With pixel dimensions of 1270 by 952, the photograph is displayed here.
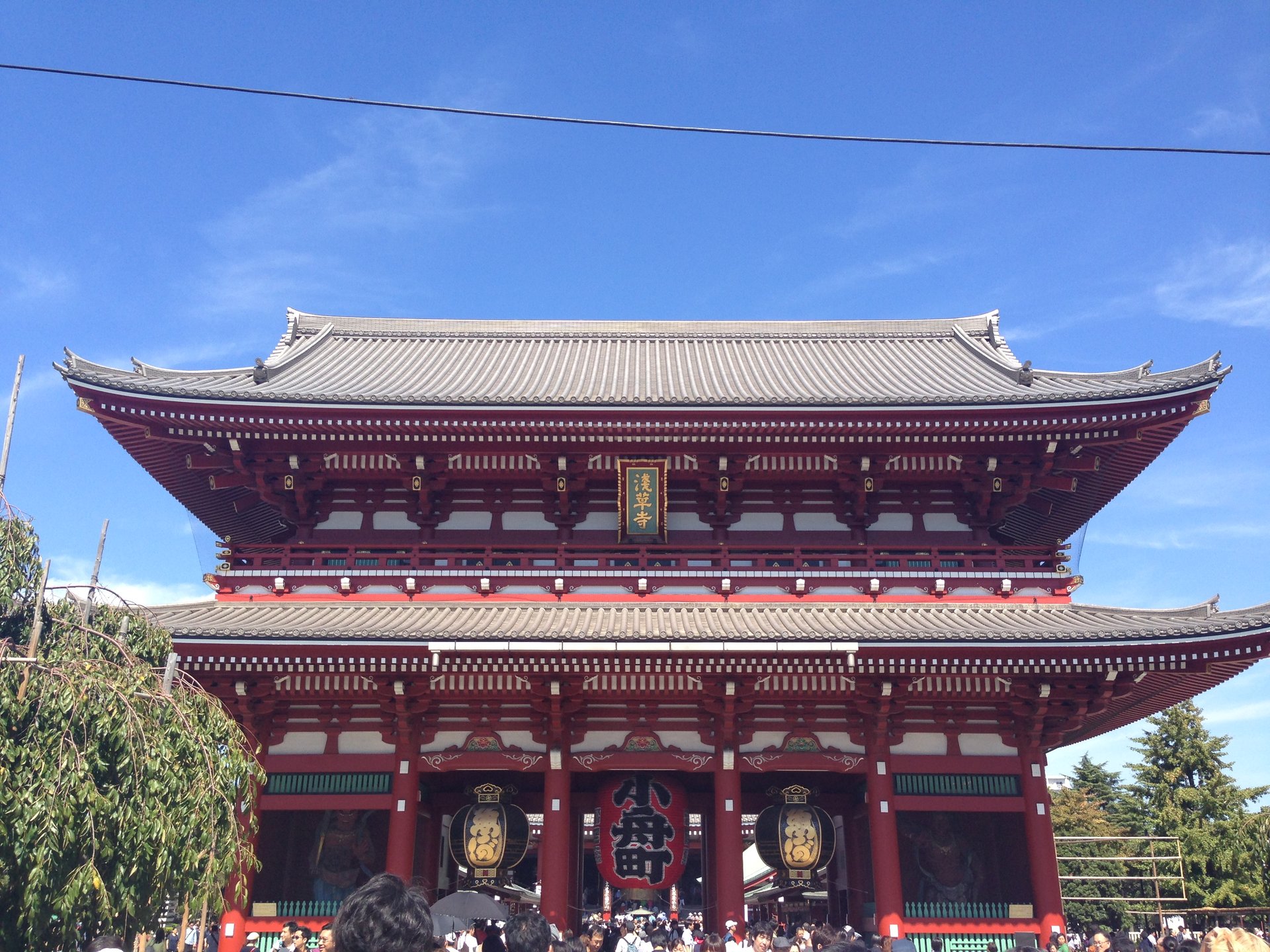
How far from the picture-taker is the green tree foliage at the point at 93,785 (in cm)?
734

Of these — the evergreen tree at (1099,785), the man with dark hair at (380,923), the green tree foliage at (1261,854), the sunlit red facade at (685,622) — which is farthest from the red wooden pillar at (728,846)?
the evergreen tree at (1099,785)

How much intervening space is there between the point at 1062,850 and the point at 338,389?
32507mm

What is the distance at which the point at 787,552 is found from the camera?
1641 cm

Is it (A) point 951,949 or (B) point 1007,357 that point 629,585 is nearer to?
(A) point 951,949

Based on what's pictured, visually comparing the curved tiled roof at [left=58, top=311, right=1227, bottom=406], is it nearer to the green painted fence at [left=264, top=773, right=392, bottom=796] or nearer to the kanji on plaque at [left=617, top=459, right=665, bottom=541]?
the kanji on plaque at [left=617, top=459, right=665, bottom=541]

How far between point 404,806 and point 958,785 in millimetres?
8835

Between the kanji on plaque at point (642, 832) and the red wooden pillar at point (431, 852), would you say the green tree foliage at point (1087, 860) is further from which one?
the red wooden pillar at point (431, 852)

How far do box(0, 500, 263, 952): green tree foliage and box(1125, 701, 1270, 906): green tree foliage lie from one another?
101ft

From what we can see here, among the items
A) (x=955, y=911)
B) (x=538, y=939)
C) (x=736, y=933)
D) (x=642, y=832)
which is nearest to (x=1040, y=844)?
(x=955, y=911)

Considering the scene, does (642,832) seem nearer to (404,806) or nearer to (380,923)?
(404,806)

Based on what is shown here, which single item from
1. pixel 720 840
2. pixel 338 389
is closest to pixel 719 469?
pixel 720 840

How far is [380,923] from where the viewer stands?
3148 millimetres

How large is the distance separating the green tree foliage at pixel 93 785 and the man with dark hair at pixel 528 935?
4.20 meters

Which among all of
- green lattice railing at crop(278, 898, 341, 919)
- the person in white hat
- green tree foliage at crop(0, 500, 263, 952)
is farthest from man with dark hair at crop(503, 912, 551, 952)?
green lattice railing at crop(278, 898, 341, 919)
